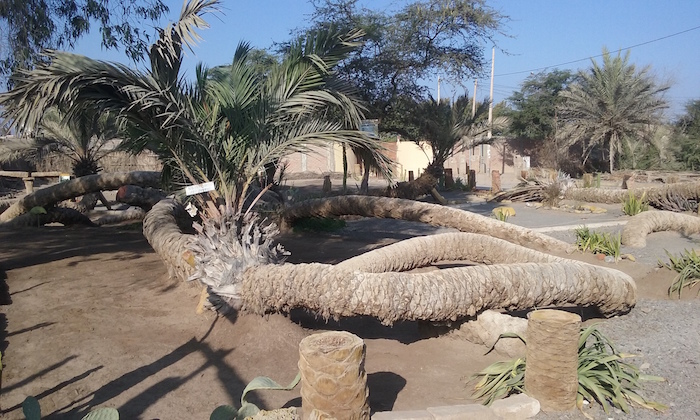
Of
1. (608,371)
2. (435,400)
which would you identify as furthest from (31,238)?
(608,371)

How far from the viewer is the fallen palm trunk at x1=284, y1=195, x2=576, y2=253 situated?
31.3 feet

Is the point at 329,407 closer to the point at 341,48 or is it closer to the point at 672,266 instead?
the point at 341,48

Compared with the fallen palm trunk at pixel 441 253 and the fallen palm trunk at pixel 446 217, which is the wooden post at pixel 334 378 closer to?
the fallen palm trunk at pixel 441 253

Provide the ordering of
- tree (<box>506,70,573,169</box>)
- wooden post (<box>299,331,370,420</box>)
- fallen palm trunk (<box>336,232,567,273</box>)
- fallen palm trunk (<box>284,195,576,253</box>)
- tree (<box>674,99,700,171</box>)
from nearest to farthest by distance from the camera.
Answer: wooden post (<box>299,331,370,420</box>), fallen palm trunk (<box>336,232,567,273</box>), fallen palm trunk (<box>284,195,576,253</box>), tree (<box>674,99,700,171</box>), tree (<box>506,70,573,169</box>)

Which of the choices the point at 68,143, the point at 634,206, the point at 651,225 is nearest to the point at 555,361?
the point at 651,225

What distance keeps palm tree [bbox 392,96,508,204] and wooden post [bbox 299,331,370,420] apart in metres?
14.1

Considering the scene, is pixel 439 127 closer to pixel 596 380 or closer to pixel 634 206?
pixel 634 206

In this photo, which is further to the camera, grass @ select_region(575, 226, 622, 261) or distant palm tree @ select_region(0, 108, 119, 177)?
distant palm tree @ select_region(0, 108, 119, 177)

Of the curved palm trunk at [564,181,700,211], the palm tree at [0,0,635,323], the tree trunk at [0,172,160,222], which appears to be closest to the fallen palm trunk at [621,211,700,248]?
the curved palm trunk at [564,181,700,211]

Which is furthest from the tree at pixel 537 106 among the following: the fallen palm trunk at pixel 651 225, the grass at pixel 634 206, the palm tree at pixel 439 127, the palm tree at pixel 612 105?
the fallen palm trunk at pixel 651 225

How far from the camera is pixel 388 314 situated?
5.24 meters

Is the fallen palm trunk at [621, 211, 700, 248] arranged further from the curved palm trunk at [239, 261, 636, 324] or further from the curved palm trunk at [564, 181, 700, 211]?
the curved palm trunk at [239, 261, 636, 324]

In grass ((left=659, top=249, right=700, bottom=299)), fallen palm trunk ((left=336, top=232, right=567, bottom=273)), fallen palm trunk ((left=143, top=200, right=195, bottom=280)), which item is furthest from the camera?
grass ((left=659, top=249, right=700, bottom=299))

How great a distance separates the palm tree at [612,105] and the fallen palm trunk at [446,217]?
2140 cm
